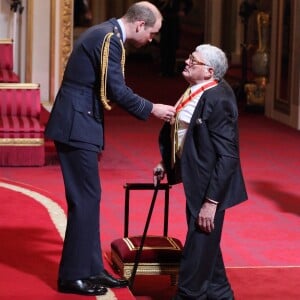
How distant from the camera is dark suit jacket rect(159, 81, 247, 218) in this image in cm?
579

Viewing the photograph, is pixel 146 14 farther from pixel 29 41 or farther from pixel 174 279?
pixel 29 41

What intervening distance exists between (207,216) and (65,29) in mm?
9212

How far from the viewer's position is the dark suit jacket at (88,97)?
577 centimetres

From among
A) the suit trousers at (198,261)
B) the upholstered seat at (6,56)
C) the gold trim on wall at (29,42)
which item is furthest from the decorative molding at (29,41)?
the suit trousers at (198,261)

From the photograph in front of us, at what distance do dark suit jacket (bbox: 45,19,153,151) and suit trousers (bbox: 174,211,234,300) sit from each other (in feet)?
2.29

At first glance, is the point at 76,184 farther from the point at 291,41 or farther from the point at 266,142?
the point at 291,41

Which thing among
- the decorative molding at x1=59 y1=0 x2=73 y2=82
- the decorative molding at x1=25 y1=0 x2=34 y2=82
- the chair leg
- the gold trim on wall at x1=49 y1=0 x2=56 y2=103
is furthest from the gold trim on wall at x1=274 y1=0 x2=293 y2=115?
the chair leg

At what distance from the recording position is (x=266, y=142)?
1320 centimetres

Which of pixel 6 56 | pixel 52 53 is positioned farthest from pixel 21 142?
pixel 52 53

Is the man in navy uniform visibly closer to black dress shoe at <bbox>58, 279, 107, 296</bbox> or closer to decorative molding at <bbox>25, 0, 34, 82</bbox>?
black dress shoe at <bbox>58, 279, 107, 296</bbox>

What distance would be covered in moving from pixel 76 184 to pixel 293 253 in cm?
232

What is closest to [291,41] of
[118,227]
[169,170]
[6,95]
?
[6,95]

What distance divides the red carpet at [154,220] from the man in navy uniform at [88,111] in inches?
11.1

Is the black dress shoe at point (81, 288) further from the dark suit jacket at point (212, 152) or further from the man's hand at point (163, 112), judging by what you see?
the man's hand at point (163, 112)
